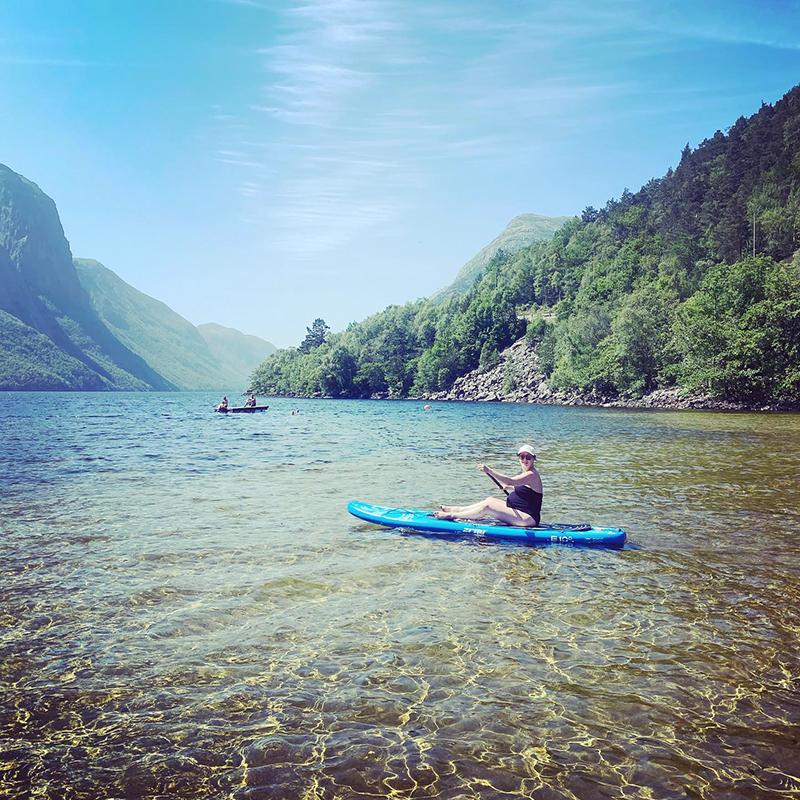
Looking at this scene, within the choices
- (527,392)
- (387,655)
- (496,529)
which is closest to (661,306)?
(527,392)

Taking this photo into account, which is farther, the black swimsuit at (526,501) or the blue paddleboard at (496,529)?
the black swimsuit at (526,501)

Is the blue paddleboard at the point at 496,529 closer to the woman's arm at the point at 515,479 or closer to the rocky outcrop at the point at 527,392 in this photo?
the woman's arm at the point at 515,479

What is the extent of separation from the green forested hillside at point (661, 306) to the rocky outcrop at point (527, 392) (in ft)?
5.65

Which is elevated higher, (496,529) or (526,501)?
(526,501)

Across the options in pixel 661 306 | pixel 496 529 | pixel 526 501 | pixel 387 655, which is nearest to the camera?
pixel 387 655

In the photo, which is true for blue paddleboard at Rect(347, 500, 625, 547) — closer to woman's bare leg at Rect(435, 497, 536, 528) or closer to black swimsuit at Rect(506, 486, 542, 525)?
woman's bare leg at Rect(435, 497, 536, 528)

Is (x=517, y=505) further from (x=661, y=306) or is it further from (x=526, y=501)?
(x=661, y=306)

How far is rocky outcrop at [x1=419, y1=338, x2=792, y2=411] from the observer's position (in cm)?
8238

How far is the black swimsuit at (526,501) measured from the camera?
1366 cm

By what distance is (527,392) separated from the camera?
415 feet

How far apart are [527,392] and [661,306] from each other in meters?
33.2

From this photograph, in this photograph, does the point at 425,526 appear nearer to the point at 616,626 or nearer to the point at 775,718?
the point at 616,626

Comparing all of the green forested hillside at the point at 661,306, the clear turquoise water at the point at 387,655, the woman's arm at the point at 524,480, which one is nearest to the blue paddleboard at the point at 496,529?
the clear turquoise water at the point at 387,655

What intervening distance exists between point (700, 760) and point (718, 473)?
19.5 m
